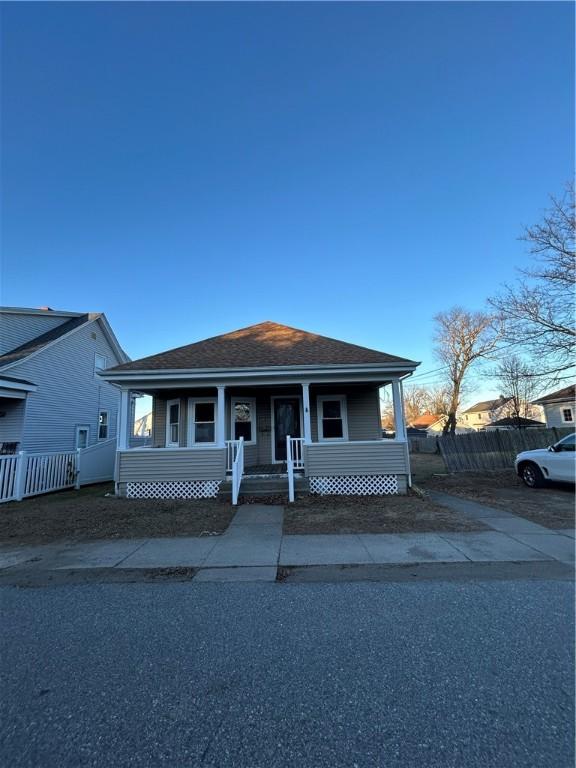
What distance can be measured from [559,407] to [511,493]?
21.3 metres

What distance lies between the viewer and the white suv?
9.55m

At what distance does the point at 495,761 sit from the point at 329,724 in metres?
0.85

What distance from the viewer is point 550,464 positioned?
10.1 meters

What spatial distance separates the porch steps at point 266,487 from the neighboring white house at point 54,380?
675 centimetres

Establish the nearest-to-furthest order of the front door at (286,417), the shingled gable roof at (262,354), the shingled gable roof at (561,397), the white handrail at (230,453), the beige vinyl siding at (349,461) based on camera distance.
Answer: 1. the beige vinyl siding at (349,461)
2. the white handrail at (230,453)
3. the shingled gable roof at (262,354)
4. the front door at (286,417)
5. the shingled gable roof at (561,397)

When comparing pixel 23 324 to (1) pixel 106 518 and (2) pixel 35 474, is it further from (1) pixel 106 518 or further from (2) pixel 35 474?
(1) pixel 106 518

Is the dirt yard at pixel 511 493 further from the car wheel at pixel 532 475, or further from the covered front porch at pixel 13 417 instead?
the covered front porch at pixel 13 417

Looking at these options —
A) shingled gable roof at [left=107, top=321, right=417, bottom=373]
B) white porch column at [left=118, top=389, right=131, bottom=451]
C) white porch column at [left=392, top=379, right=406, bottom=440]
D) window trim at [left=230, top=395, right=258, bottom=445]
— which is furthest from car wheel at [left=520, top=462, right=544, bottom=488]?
white porch column at [left=118, top=389, right=131, bottom=451]

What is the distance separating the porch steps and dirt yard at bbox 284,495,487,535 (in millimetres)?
400

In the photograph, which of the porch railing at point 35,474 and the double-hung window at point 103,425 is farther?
the double-hung window at point 103,425

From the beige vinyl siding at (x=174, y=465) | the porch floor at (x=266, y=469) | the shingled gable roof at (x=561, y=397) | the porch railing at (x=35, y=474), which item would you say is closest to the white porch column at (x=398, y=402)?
the porch floor at (x=266, y=469)

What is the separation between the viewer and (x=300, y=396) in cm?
1170

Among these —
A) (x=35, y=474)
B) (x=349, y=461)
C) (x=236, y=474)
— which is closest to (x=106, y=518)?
(x=236, y=474)

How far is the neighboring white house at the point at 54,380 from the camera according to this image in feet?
41.8
